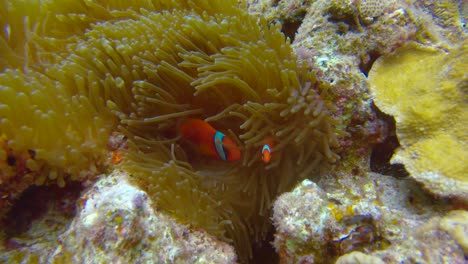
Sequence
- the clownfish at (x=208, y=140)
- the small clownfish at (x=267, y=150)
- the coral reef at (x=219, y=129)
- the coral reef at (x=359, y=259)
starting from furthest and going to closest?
the clownfish at (x=208, y=140), the small clownfish at (x=267, y=150), the coral reef at (x=219, y=129), the coral reef at (x=359, y=259)

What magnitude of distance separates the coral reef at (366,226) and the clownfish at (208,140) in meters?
0.51

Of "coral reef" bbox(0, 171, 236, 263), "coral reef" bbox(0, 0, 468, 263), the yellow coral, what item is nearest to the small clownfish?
"coral reef" bbox(0, 0, 468, 263)

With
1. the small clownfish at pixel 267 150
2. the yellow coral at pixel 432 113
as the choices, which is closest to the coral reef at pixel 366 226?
the yellow coral at pixel 432 113

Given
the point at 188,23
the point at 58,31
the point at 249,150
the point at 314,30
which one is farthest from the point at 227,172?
the point at 58,31

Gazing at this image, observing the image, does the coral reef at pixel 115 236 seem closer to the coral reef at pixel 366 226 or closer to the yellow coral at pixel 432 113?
the coral reef at pixel 366 226

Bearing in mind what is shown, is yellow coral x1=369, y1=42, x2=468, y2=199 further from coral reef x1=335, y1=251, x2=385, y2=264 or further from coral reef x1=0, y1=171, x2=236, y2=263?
coral reef x1=0, y1=171, x2=236, y2=263

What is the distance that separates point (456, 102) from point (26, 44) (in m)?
3.01

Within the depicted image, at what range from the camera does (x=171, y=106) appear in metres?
2.18

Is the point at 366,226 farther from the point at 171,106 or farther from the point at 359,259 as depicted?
the point at 171,106

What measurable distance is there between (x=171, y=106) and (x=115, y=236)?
3.18ft

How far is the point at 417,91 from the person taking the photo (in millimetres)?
2080

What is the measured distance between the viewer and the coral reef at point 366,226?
1529 millimetres

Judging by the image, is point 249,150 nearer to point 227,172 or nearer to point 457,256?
point 227,172

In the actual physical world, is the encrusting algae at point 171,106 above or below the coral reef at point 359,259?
above
